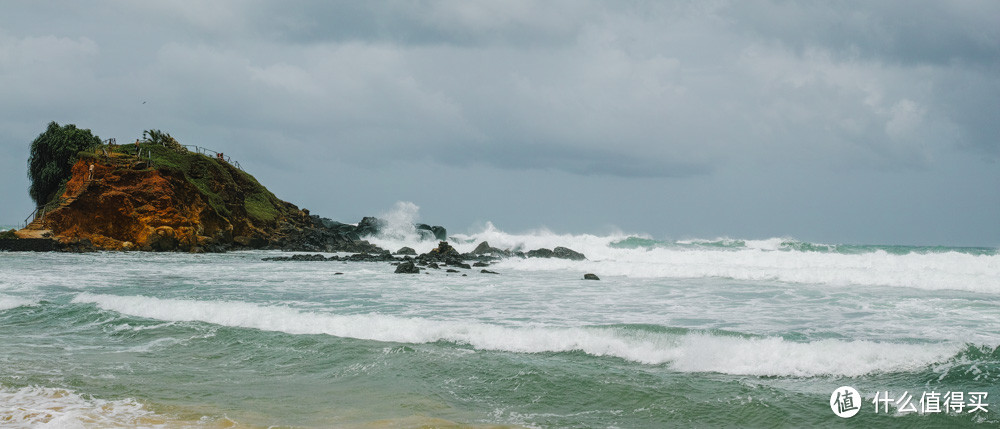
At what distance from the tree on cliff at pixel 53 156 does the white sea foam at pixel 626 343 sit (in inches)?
1828

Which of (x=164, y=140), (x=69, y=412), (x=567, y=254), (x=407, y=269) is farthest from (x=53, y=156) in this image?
(x=69, y=412)

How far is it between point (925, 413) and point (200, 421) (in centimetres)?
795

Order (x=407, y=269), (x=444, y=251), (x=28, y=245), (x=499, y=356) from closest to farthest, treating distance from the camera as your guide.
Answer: (x=499, y=356), (x=407, y=269), (x=28, y=245), (x=444, y=251)

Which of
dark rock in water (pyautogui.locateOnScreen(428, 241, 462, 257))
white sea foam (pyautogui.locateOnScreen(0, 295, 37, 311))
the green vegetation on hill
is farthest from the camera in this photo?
the green vegetation on hill

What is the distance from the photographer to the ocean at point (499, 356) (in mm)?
7184

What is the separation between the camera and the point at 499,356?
400 inches

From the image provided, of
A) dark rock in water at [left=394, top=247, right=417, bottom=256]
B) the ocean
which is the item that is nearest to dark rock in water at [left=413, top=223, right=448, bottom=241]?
dark rock in water at [left=394, top=247, right=417, bottom=256]

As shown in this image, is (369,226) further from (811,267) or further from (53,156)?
(811,267)

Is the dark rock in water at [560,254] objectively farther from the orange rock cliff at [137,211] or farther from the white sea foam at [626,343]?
the white sea foam at [626,343]

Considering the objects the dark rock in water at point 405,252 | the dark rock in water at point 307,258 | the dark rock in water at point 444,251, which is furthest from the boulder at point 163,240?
the dark rock in water at point 444,251

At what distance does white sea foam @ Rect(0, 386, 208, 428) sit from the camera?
6586 millimetres

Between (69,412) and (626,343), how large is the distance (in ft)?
25.7

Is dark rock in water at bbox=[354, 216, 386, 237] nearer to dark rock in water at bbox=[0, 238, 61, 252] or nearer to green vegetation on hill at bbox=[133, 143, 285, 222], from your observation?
green vegetation on hill at bbox=[133, 143, 285, 222]

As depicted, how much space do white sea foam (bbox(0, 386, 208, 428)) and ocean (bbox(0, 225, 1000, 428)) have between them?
0.12 feet
